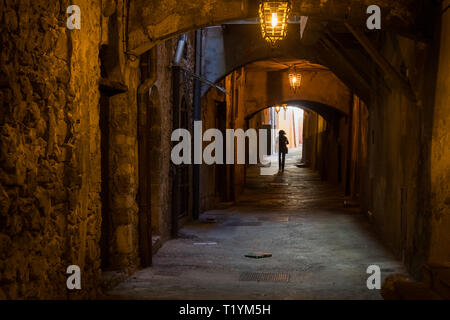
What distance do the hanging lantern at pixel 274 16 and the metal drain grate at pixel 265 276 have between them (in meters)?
2.71

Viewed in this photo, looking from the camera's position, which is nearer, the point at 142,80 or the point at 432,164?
the point at 432,164

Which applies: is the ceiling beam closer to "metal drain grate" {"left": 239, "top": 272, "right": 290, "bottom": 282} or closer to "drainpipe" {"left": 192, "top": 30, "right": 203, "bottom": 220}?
"metal drain grate" {"left": 239, "top": 272, "right": 290, "bottom": 282}

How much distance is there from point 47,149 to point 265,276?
134 inches

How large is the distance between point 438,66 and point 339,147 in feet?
43.2

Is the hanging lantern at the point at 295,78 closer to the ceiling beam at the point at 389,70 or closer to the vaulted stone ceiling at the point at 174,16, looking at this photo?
the ceiling beam at the point at 389,70

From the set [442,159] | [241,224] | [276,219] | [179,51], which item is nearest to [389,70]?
[442,159]

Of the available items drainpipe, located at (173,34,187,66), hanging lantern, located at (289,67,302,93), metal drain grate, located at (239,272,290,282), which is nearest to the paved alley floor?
metal drain grate, located at (239,272,290,282)

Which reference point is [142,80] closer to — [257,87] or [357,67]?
[357,67]

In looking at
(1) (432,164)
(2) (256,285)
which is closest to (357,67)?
(1) (432,164)

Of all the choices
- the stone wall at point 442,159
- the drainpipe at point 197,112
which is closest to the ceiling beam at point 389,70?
the stone wall at point 442,159

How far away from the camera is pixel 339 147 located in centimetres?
1856

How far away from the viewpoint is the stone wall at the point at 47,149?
3.38 meters

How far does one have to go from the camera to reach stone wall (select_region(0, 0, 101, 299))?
338 centimetres

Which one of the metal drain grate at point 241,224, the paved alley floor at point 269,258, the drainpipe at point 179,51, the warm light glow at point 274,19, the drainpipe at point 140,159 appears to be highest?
the drainpipe at point 179,51
